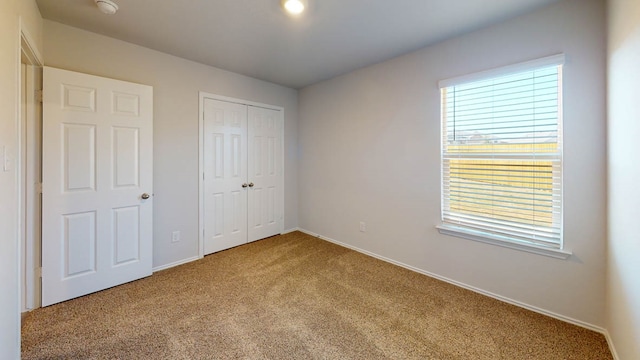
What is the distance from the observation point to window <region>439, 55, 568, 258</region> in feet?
6.57

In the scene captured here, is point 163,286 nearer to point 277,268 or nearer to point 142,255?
point 142,255

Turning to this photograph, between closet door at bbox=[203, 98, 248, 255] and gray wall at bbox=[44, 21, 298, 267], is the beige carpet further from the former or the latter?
closet door at bbox=[203, 98, 248, 255]

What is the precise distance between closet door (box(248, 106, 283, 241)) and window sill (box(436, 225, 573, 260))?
97.3 inches

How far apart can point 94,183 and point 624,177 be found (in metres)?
4.04

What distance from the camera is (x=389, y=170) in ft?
10.0

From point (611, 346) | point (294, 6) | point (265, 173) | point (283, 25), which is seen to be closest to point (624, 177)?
point (611, 346)

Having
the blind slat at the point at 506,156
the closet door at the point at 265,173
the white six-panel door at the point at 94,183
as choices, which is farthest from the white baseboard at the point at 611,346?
the white six-panel door at the point at 94,183

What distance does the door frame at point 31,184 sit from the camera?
6.62ft

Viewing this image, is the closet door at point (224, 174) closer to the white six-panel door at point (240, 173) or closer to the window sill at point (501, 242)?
the white six-panel door at point (240, 173)

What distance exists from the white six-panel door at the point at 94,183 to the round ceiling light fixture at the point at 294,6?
1735mm

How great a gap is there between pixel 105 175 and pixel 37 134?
1.82 ft

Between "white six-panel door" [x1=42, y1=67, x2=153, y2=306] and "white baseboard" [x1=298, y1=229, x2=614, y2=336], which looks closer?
"white baseboard" [x1=298, y1=229, x2=614, y2=336]

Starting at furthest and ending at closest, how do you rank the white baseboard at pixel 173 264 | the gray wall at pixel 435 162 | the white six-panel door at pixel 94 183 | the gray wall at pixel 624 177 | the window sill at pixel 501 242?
the white baseboard at pixel 173 264 < the white six-panel door at pixel 94 183 < the window sill at pixel 501 242 < the gray wall at pixel 435 162 < the gray wall at pixel 624 177

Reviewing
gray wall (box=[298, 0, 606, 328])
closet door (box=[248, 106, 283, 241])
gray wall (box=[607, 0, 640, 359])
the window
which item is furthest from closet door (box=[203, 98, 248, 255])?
gray wall (box=[607, 0, 640, 359])
